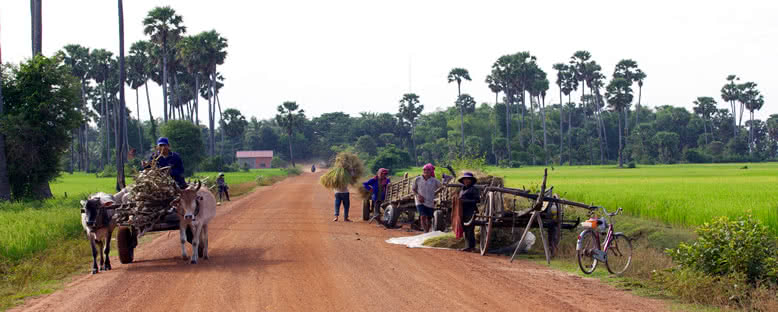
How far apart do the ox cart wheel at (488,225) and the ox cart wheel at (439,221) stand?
260 centimetres

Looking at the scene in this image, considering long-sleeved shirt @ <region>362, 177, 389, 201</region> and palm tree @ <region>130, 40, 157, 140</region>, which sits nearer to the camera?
long-sleeved shirt @ <region>362, 177, 389, 201</region>

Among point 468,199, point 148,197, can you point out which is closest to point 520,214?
point 468,199

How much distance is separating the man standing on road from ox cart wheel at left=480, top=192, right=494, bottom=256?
312cm

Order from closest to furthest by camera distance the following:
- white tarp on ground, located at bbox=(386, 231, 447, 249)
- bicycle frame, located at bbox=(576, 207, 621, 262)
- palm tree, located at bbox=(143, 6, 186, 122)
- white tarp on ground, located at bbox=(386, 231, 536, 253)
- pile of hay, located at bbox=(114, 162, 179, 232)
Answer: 1. bicycle frame, located at bbox=(576, 207, 621, 262)
2. pile of hay, located at bbox=(114, 162, 179, 232)
3. white tarp on ground, located at bbox=(386, 231, 536, 253)
4. white tarp on ground, located at bbox=(386, 231, 447, 249)
5. palm tree, located at bbox=(143, 6, 186, 122)

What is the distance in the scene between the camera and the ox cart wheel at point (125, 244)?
11.2m

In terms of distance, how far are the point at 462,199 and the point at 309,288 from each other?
5.15m

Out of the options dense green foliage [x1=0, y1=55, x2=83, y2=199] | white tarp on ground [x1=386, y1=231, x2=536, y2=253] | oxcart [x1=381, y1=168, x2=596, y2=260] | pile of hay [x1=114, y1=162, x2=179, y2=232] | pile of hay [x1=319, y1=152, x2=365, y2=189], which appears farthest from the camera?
dense green foliage [x1=0, y1=55, x2=83, y2=199]

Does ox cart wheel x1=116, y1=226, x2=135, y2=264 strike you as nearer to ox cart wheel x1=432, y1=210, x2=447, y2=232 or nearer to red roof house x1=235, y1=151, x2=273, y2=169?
ox cart wheel x1=432, y1=210, x2=447, y2=232

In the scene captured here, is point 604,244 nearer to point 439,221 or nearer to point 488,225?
point 488,225

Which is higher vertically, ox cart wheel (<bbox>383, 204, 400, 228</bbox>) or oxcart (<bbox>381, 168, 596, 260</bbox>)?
oxcart (<bbox>381, 168, 596, 260</bbox>)

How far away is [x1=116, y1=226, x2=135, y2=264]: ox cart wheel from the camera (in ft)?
36.9

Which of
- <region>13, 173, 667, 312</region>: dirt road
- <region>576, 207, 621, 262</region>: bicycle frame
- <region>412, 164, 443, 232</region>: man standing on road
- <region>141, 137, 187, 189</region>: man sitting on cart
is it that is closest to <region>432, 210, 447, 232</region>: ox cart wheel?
<region>412, 164, 443, 232</region>: man standing on road

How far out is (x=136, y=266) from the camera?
37.1 feet

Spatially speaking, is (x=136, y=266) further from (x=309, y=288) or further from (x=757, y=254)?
(x=757, y=254)
